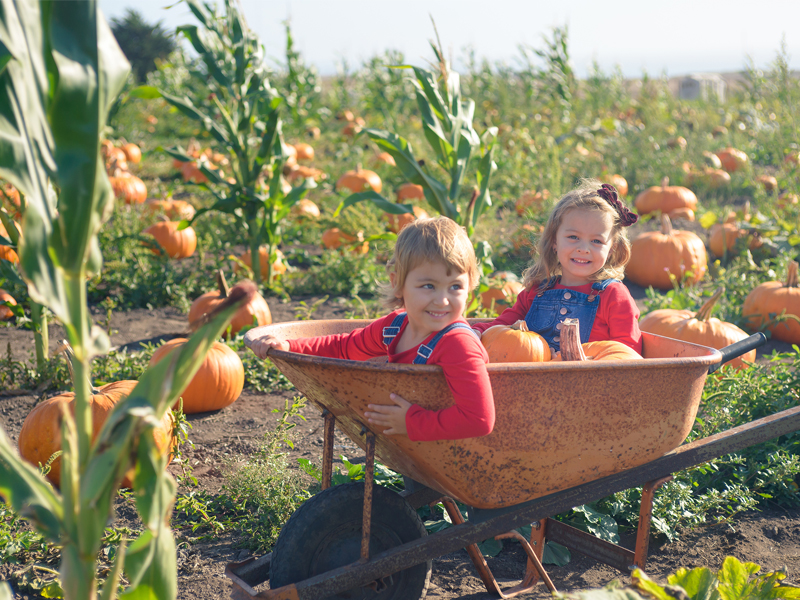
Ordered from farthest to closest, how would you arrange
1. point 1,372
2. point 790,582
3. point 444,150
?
point 444,150, point 1,372, point 790,582

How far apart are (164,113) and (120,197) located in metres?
9.45

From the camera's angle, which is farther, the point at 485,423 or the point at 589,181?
the point at 589,181

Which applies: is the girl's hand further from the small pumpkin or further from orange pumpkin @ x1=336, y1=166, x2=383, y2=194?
orange pumpkin @ x1=336, y1=166, x2=383, y2=194

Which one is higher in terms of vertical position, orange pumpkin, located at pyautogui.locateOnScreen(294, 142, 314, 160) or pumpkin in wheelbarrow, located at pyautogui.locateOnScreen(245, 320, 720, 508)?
orange pumpkin, located at pyautogui.locateOnScreen(294, 142, 314, 160)

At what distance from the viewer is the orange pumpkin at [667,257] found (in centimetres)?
517

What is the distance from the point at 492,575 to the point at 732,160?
8.48 m

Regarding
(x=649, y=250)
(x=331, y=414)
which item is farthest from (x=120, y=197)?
(x=331, y=414)

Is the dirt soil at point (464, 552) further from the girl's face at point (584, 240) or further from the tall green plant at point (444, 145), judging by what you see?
the tall green plant at point (444, 145)

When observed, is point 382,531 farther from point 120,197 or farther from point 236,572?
point 120,197

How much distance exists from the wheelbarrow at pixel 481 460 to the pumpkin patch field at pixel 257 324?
0.56 feet

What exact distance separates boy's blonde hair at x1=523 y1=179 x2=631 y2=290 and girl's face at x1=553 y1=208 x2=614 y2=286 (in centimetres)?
3

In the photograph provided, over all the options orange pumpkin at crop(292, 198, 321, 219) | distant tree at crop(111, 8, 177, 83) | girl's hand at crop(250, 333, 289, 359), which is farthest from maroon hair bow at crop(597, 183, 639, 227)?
distant tree at crop(111, 8, 177, 83)

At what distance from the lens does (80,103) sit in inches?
39.2

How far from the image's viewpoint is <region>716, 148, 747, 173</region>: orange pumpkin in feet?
29.2
